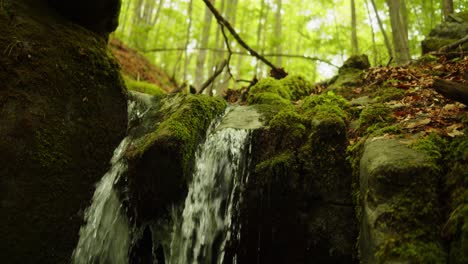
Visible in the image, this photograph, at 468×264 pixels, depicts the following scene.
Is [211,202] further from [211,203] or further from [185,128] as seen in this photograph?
[185,128]

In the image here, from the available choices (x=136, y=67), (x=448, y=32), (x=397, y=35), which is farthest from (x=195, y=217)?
(x=136, y=67)

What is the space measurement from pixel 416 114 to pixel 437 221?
5.19 ft

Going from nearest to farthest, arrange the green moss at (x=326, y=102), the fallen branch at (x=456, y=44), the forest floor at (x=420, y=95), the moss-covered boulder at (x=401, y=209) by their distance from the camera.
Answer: the moss-covered boulder at (x=401, y=209), the forest floor at (x=420, y=95), the green moss at (x=326, y=102), the fallen branch at (x=456, y=44)

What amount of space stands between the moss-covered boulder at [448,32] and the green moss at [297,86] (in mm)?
2714

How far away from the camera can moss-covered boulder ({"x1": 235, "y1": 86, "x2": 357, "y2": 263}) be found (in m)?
3.51

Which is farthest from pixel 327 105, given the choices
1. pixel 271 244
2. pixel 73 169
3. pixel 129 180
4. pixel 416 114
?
pixel 73 169

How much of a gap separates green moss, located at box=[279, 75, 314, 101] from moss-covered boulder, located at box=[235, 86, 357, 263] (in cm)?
249

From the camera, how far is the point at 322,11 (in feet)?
63.3

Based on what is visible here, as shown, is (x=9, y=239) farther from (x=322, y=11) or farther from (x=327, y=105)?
(x=322, y=11)

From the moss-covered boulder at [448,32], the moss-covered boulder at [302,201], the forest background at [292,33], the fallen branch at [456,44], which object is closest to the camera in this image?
the moss-covered boulder at [302,201]

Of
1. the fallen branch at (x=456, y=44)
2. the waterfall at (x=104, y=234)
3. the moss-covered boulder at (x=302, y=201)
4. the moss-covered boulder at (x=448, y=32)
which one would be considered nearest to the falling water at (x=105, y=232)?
the waterfall at (x=104, y=234)

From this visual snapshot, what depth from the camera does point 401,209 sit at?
8.05ft

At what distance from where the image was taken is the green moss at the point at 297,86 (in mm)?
6512

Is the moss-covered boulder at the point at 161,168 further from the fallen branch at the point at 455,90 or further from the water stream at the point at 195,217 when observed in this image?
the fallen branch at the point at 455,90
